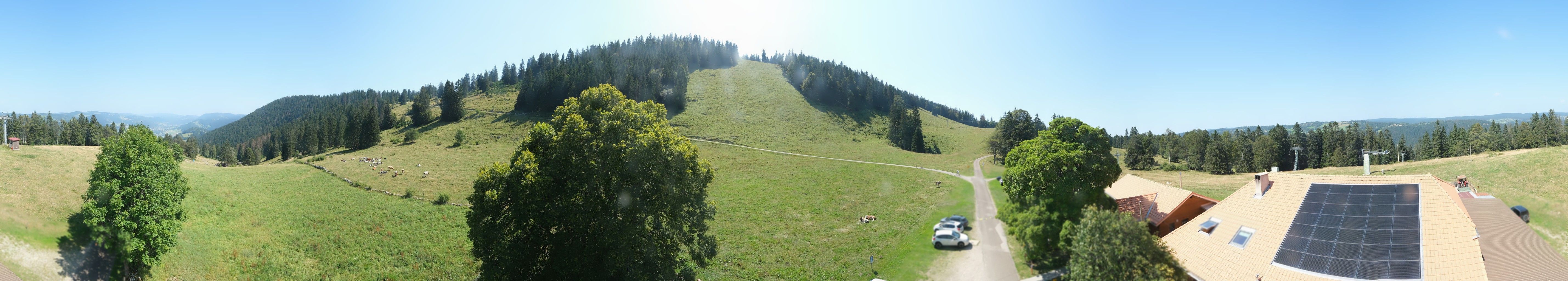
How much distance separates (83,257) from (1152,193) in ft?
187

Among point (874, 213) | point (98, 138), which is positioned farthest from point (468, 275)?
point (98, 138)

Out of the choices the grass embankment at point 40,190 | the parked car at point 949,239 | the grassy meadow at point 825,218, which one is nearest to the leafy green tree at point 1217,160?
the grassy meadow at point 825,218

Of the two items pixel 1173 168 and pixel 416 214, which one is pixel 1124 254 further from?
pixel 1173 168

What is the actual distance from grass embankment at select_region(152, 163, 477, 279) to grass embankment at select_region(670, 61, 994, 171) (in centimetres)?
5720

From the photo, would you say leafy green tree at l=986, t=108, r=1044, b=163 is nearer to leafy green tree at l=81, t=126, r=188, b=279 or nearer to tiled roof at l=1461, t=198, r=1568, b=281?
tiled roof at l=1461, t=198, r=1568, b=281

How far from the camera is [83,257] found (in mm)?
24938

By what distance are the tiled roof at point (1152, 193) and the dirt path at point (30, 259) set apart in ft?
164

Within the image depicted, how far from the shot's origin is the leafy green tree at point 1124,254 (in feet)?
58.2

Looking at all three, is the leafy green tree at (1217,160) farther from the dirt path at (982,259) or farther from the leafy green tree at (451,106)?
the leafy green tree at (451,106)

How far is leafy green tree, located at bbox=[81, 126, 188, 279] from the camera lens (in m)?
23.7

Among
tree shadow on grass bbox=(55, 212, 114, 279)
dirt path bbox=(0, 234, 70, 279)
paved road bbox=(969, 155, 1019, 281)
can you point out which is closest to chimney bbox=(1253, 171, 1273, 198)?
paved road bbox=(969, 155, 1019, 281)

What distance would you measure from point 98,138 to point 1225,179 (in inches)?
7339

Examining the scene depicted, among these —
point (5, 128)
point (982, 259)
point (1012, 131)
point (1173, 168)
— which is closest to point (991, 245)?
point (982, 259)

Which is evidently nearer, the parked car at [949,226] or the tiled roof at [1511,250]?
the tiled roof at [1511,250]
